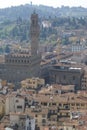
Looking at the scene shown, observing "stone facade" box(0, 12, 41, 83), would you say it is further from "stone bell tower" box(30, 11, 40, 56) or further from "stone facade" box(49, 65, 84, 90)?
"stone bell tower" box(30, 11, 40, 56)

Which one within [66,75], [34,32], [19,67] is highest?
[34,32]

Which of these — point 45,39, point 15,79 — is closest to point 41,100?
point 15,79

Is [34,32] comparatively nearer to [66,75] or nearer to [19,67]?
[19,67]

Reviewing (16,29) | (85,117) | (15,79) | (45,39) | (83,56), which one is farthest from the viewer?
(16,29)

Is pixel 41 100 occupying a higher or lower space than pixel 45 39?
higher

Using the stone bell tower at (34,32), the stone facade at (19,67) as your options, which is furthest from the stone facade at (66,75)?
the stone bell tower at (34,32)

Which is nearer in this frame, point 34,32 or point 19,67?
point 19,67

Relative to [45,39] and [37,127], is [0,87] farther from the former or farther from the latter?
[45,39]

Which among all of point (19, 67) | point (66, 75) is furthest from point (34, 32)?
point (66, 75)

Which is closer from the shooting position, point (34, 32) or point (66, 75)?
point (66, 75)

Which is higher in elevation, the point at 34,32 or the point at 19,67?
the point at 34,32

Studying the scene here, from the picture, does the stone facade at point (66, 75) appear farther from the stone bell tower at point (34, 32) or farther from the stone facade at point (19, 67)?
the stone bell tower at point (34, 32)
